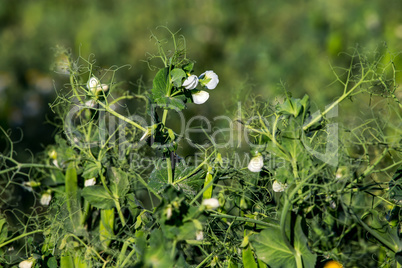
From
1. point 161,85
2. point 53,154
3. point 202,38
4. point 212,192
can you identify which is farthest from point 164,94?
point 202,38

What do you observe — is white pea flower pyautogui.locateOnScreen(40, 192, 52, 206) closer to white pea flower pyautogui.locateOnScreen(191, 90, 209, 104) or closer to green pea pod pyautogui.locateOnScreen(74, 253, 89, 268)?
green pea pod pyautogui.locateOnScreen(74, 253, 89, 268)

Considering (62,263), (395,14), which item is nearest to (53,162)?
(62,263)

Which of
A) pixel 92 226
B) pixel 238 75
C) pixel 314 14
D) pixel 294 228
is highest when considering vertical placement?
pixel 294 228

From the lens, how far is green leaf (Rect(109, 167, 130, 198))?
20.0 inches

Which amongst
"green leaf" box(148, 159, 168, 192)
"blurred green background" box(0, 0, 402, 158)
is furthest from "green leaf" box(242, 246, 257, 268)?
"blurred green background" box(0, 0, 402, 158)

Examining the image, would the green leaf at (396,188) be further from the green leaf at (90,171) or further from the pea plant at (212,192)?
the green leaf at (90,171)

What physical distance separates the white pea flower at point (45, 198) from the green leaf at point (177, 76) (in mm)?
252

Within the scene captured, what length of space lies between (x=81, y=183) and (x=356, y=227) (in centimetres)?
32

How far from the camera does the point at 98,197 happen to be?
1.66 feet

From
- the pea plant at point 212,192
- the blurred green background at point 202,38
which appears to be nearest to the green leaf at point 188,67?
the pea plant at point 212,192

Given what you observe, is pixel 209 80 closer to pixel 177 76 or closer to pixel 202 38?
pixel 177 76

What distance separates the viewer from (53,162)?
23.7 inches

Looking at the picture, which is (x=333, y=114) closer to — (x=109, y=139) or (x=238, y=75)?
(x=109, y=139)

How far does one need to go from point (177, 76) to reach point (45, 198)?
26 centimetres
